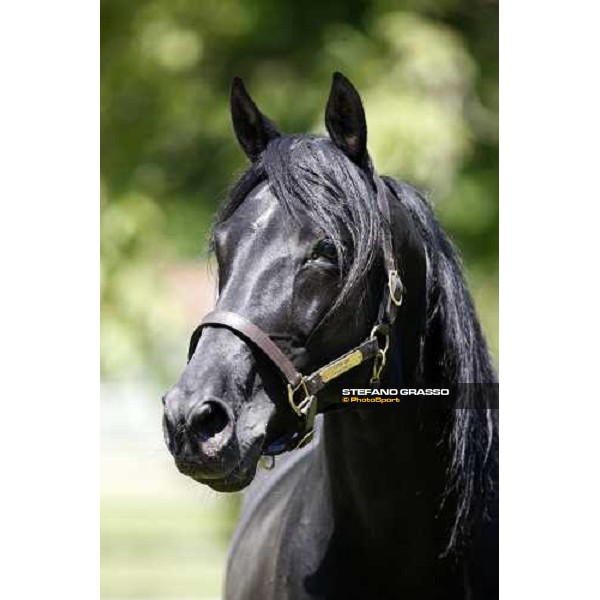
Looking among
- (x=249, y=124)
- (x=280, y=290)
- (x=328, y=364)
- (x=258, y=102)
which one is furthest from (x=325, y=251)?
(x=258, y=102)

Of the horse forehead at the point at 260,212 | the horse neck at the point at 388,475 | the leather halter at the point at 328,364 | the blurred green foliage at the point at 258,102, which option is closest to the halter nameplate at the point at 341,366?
the leather halter at the point at 328,364

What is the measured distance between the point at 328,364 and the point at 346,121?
61 cm

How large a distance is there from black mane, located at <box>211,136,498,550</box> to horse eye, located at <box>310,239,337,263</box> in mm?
18

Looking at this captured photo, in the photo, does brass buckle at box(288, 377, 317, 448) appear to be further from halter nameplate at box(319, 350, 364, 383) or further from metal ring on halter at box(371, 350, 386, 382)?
metal ring on halter at box(371, 350, 386, 382)

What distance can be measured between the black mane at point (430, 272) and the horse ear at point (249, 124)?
0.13 metres

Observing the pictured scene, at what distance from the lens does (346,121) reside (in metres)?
2.36

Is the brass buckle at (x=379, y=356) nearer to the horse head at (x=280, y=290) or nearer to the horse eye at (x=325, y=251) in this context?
the horse head at (x=280, y=290)

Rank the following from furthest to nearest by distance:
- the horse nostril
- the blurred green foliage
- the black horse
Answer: the blurred green foliage < the black horse < the horse nostril

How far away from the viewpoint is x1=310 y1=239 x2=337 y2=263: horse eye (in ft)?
7.26

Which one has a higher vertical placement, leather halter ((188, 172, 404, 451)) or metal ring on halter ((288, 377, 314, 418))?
leather halter ((188, 172, 404, 451))

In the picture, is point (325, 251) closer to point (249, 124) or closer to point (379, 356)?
point (379, 356)

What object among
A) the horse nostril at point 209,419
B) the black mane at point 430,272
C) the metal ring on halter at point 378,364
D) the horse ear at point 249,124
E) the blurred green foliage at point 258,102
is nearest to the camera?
the horse nostril at point 209,419

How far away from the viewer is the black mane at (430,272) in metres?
2.24

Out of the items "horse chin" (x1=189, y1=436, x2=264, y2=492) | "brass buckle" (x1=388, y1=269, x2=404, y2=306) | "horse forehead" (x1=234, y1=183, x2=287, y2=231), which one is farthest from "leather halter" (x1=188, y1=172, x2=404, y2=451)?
"horse forehead" (x1=234, y1=183, x2=287, y2=231)
